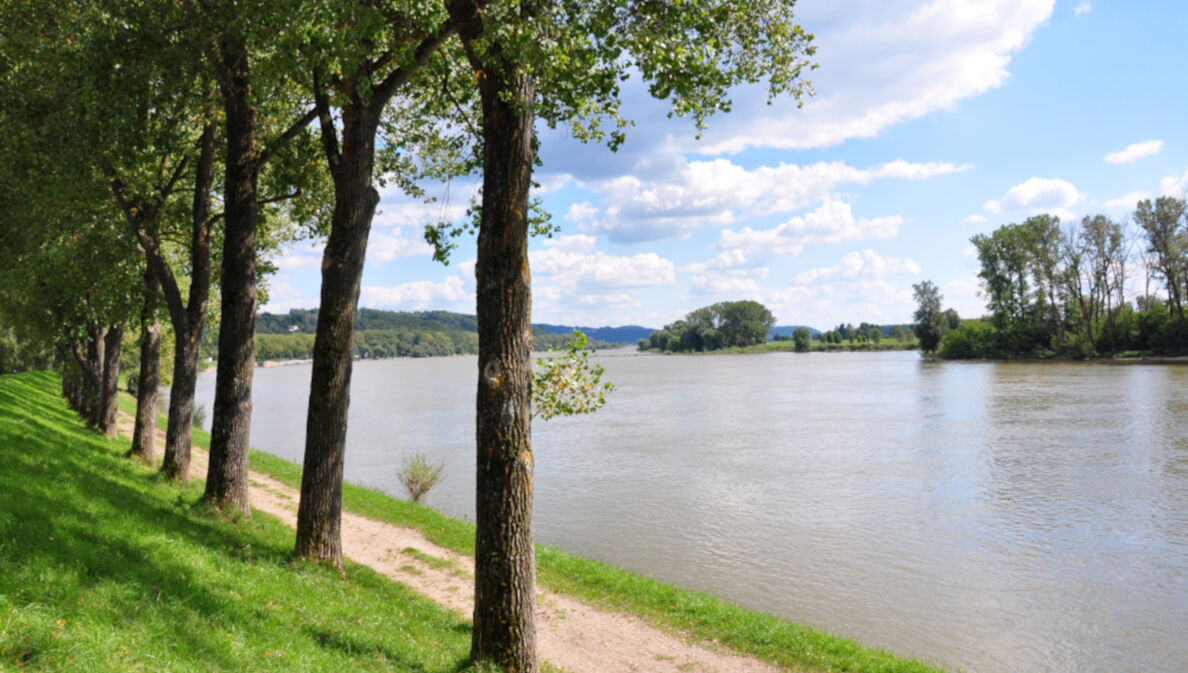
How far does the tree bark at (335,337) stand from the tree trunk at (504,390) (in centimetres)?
335

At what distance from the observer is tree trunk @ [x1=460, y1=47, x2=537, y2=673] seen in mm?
6227

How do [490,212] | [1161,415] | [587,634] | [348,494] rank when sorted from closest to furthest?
[490,212]
[587,634]
[348,494]
[1161,415]

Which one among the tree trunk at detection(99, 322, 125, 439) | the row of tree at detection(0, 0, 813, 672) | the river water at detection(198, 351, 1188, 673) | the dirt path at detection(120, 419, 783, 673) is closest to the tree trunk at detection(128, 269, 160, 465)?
the row of tree at detection(0, 0, 813, 672)

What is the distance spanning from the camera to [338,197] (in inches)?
357

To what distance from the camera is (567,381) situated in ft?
26.7

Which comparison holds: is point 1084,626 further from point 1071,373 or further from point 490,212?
point 1071,373

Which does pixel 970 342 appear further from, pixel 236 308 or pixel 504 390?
pixel 504 390

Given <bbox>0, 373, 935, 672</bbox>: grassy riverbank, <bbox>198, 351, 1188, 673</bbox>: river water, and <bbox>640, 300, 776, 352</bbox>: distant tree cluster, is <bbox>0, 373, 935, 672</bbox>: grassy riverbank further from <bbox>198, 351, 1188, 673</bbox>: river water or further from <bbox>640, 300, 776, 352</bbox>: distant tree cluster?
<bbox>640, 300, 776, 352</bbox>: distant tree cluster

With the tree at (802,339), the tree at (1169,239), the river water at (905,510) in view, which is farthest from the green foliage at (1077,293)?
the tree at (802,339)

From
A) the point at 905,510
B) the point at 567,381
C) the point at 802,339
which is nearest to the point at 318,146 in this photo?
the point at 567,381

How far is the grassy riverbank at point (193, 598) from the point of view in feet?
16.2

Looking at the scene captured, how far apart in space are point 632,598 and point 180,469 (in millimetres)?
8796

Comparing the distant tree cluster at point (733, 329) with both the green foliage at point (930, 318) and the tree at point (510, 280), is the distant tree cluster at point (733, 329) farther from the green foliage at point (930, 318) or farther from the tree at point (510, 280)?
the tree at point (510, 280)

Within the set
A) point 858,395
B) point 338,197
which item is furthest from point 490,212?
point 858,395
